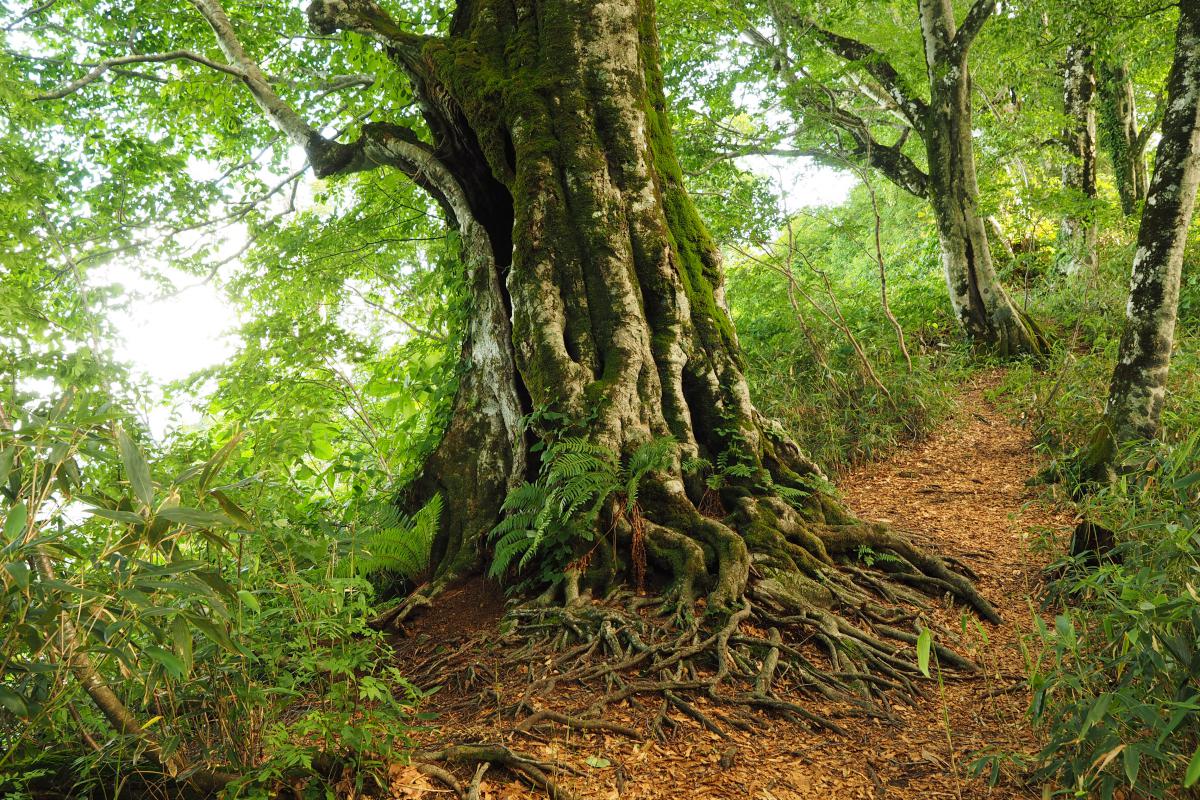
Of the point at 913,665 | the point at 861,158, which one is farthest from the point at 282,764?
the point at 861,158

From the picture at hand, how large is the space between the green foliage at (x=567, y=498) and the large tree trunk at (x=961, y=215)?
301 inches

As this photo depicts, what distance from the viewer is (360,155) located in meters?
6.21

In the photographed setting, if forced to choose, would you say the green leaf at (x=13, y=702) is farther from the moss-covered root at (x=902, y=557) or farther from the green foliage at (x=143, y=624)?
the moss-covered root at (x=902, y=557)

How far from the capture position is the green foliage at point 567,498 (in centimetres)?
401

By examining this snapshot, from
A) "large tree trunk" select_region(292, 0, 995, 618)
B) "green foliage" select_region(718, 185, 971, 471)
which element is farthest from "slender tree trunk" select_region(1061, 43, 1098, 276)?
"large tree trunk" select_region(292, 0, 995, 618)

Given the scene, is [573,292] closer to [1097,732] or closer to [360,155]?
[360,155]

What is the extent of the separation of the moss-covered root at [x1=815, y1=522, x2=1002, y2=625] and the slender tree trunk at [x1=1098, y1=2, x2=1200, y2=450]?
2.03 meters

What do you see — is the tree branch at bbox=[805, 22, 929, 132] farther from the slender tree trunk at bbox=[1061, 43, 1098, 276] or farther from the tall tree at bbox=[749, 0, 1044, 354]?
the slender tree trunk at bbox=[1061, 43, 1098, 276]

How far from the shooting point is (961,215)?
1023cm

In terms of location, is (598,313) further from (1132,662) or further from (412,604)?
(1132,662)

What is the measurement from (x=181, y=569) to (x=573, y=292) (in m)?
3.38

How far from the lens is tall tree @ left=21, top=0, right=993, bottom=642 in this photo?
4.37 metres

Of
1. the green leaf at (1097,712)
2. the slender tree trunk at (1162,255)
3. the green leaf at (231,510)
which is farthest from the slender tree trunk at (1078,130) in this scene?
the green leaf at (231,510)

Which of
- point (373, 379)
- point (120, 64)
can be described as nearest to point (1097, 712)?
point (373, 379)
